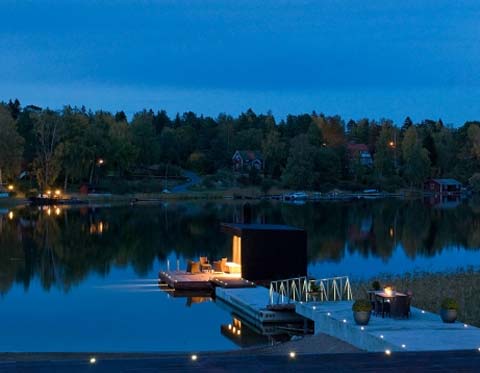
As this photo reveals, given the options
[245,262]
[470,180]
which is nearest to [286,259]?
[245,262]

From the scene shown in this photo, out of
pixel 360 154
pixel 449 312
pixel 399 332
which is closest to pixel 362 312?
pixel 399 332

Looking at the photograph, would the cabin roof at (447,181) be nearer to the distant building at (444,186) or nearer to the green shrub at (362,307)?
the distant building at (444,186)

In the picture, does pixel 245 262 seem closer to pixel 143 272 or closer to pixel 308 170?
pixel 143 272

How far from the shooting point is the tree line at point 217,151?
88.0 metres

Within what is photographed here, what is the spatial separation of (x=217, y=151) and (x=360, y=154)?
2347 cm

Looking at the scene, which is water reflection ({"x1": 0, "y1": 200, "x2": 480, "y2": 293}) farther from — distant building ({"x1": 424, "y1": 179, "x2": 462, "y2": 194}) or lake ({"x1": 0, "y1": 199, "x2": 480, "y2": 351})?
distant building ({"x1": 424, "y1": 179, "x2": 462, "y2": 194})

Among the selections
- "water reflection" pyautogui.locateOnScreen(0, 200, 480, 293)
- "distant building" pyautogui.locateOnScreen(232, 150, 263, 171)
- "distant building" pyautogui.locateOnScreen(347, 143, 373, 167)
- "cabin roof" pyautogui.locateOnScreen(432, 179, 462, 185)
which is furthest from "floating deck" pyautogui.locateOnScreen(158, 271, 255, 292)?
"cabin roof" pyautogui.locateOnScreen(432, 179, 462, 185)

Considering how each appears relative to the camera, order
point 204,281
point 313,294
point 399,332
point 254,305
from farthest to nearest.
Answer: point 204,281 → point 254,305 → point 313,294 → point 399,332

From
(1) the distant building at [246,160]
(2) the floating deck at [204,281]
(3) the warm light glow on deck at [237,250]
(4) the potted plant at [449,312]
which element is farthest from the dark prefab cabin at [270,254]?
(1) the distant building at [246,160]

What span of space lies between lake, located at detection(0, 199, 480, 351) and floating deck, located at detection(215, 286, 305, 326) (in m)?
0.42

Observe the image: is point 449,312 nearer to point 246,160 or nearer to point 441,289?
point 441,289

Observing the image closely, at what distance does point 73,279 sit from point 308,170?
244 ft

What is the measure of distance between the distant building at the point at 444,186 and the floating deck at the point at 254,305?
96594 millimetres

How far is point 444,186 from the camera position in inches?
4599
